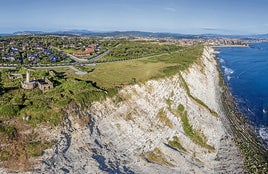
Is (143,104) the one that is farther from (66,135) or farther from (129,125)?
(66,135)

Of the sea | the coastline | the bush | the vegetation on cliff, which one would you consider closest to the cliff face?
the coastline

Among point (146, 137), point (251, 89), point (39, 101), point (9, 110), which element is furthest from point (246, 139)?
point (251, 89)

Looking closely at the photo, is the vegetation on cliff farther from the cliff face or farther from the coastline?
the coastline

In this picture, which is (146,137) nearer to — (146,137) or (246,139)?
(146,137)

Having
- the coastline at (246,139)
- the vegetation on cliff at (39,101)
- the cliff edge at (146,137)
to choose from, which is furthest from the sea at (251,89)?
the vegetation on cliff at (39,101)

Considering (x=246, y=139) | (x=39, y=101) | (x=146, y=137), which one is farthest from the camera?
(x=246, y=139)

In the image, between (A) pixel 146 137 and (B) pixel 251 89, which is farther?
(B) pixel 251 89
